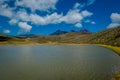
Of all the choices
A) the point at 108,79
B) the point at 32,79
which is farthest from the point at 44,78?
the point at 108,79

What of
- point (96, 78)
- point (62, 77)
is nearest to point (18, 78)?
point (62, 77)

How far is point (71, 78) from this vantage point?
1555 inches

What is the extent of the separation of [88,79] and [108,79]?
3861mm

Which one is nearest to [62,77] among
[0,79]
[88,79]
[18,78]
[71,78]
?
[71,78]

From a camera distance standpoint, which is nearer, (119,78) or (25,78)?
(119,78)

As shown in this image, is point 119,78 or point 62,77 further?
point 62,77

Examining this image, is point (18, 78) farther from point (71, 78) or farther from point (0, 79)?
point (71, 78)

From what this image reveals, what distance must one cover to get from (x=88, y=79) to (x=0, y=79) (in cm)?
1742

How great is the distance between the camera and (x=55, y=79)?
38.4 m

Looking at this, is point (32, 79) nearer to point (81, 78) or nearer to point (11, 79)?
point (11, 79)

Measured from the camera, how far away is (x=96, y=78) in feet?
129

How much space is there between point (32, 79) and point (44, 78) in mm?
2426

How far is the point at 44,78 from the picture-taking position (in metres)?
39.4

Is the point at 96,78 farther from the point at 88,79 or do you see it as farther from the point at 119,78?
the point at 119,78
